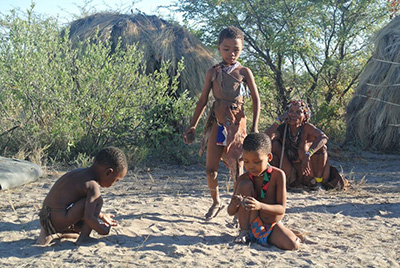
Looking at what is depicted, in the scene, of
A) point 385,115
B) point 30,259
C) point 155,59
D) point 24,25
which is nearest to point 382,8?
point 385,115

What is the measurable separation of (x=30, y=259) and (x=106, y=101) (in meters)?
3.97

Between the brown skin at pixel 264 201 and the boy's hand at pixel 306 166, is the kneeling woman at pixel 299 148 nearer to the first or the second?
the boy's hand at pixel 306 166

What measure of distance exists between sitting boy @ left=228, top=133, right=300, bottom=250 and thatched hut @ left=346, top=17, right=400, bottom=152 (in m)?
5.86

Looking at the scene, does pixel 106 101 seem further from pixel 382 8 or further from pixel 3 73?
pixel 382 8

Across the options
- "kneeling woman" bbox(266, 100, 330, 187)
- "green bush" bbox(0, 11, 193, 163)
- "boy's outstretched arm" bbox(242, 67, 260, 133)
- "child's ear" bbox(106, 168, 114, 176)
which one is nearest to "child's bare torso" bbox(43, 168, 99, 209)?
"child's ear" bbox(106, 168, 114, 176)

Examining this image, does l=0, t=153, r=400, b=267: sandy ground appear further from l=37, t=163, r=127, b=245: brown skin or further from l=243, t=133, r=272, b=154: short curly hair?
l=243, t=133, r=272, b=154: short curly hair

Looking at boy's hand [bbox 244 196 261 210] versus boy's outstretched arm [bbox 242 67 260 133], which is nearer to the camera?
boy's hand [bbox 244 196 261 210]

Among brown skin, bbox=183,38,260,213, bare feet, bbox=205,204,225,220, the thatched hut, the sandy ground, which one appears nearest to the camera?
the sandy ground

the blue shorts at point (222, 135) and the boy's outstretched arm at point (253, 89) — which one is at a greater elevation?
the boy's outstretched arm at point (253, 89)

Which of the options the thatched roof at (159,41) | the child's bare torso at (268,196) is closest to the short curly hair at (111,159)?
the child's bare torso at (268,196)

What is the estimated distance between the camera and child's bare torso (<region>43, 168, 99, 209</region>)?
3.07 metres

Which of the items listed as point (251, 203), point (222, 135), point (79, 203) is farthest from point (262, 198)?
point (79, 203)

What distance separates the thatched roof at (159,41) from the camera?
801 centimetres

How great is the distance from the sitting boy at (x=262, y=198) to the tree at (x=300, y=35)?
18.2 feet
